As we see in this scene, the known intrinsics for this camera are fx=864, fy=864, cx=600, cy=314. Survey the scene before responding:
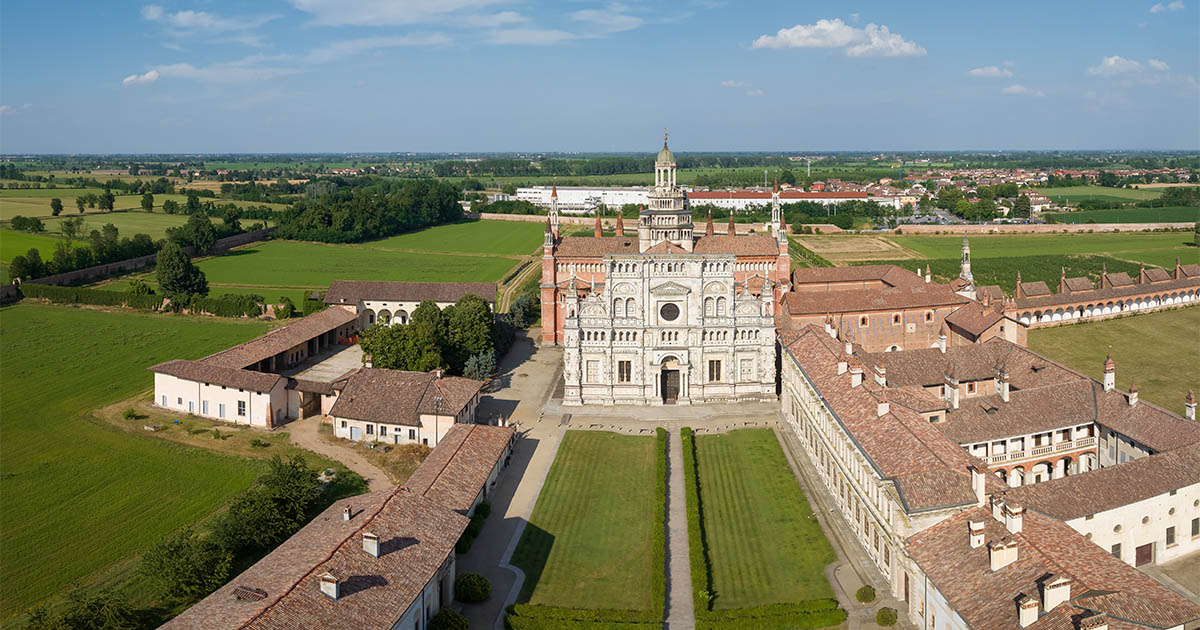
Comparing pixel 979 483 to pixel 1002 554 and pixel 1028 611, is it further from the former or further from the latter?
pixel 1028 611

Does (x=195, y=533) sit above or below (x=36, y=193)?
below

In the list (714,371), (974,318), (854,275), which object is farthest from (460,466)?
(854,275)

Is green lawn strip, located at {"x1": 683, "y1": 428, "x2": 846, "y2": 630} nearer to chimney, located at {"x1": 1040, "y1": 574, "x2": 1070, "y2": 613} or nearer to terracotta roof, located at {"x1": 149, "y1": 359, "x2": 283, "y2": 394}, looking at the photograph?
chimney, located at {"x1": 1040, "y1": 574, "x2": 1070, "y2": 613}

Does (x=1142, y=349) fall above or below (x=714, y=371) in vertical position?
below

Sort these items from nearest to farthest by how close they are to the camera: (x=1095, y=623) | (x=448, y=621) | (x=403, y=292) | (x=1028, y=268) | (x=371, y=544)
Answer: (x=1095, y=623)
(x=371, y=544)
(x=448, y=621)
(x=403, y=292)
(x=1028, y=268)

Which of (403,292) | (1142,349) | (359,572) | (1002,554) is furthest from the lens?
(403,292)

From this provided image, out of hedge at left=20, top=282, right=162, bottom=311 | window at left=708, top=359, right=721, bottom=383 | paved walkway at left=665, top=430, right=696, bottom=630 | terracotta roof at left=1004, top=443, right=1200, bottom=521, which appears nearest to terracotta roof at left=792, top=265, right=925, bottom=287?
window at left=708, top=359, right=721, bottom=383

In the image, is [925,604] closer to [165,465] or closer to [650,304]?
[650,304]

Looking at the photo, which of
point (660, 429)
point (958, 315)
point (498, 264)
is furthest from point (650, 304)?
point (498, 264)
